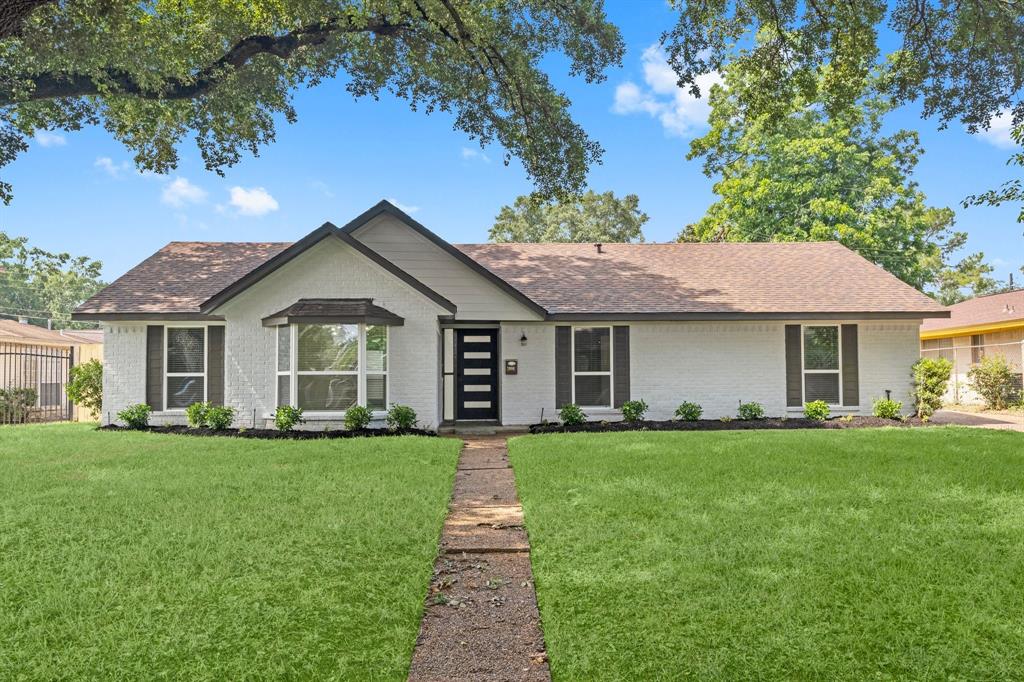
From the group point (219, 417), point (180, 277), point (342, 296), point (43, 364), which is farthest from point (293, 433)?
point (43, 364)

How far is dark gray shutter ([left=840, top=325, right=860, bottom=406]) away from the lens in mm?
14266

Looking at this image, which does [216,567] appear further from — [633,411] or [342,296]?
[633,411]

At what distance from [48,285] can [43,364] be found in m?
55.6

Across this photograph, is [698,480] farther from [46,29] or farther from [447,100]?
[46,29]

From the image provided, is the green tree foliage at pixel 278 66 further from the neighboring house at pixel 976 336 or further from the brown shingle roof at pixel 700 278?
the neighboring house at pixel 976 336

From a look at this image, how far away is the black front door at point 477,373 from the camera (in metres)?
14.3

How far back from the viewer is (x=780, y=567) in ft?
14.9

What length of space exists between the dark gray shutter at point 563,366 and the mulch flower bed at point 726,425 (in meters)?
0.67

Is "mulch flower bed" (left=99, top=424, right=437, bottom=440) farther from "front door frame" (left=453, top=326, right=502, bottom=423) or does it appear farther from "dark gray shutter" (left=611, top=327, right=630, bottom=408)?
"dark gray shutter" (left=611, top=327, right=630, bottom=408)

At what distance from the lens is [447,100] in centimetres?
1789

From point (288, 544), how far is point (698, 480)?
4.63 m

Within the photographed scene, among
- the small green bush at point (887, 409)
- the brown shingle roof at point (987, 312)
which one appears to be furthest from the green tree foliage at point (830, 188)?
the small green bush at point (887, 409)

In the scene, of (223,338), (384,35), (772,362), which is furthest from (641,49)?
(223,338)

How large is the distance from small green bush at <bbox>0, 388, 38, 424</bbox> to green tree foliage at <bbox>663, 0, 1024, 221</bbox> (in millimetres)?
18025
